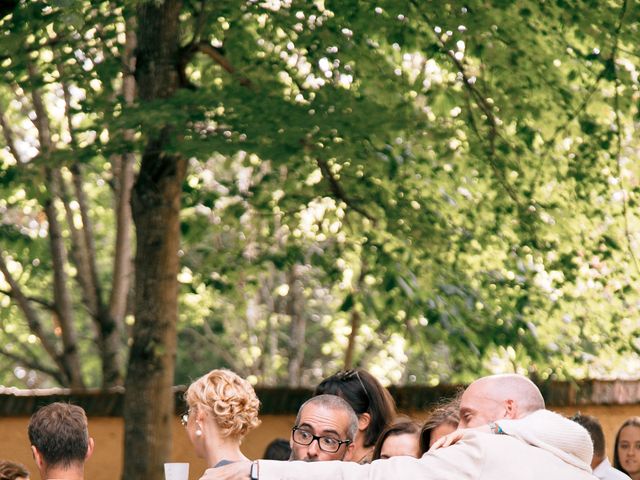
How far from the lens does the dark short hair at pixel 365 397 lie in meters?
5.88

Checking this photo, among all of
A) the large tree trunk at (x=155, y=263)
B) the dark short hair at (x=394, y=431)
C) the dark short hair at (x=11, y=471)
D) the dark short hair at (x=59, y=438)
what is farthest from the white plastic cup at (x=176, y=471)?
→ the large tree trunk at (x=155, y=263)

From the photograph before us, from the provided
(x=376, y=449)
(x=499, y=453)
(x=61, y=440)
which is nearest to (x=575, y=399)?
(x=376, y=449)

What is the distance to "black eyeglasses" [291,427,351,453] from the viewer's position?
16.1ft

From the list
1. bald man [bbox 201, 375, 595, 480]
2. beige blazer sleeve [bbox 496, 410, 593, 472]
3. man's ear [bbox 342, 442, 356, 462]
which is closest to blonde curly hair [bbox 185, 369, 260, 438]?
man's ear [bbox 342, 442, 356, 462]

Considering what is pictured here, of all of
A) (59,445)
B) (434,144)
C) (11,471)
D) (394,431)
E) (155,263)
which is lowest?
(11,471)

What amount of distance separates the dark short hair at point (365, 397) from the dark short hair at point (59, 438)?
45.3 inches

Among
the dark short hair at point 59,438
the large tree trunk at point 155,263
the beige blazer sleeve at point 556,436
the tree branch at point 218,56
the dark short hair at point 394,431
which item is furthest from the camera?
the tree branch at point 218,56

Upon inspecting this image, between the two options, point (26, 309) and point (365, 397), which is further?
point (26, 309)

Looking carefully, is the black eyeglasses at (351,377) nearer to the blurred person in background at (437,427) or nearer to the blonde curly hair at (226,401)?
the blurred person in background at (437,427)

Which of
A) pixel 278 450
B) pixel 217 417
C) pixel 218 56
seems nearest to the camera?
pixel 217 417

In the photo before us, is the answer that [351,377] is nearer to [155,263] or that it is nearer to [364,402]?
[364,402]

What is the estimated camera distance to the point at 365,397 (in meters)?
5.94

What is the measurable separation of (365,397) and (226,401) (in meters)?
1.29

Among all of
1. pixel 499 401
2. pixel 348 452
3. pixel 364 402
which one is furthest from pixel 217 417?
pixel 364 402
